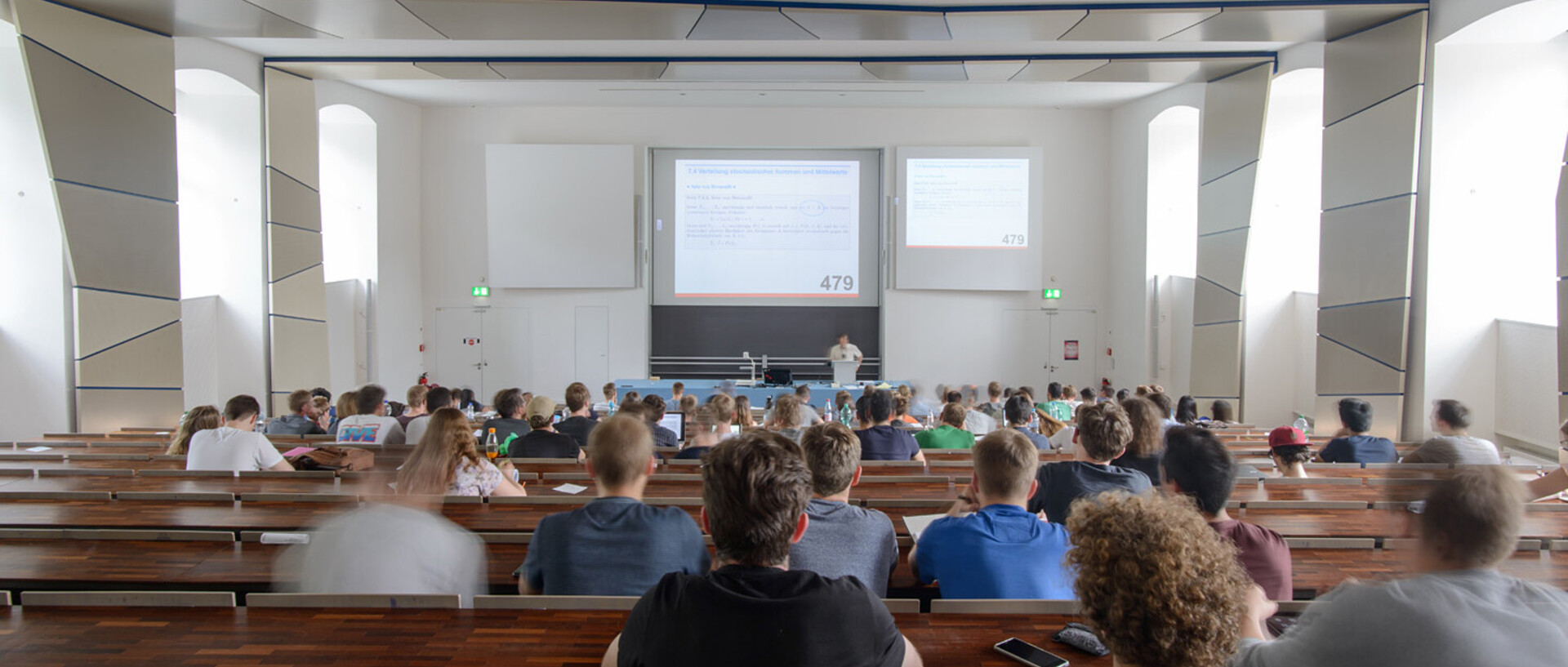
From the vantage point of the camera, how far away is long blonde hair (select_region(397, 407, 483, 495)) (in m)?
2.37

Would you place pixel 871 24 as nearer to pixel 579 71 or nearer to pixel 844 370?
pixel 579 71

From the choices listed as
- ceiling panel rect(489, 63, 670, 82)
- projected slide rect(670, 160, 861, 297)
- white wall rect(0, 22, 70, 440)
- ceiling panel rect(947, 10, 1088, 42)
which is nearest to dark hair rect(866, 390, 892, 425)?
ceiling panel rect(947, 10, 1088, 42)

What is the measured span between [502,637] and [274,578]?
88cm

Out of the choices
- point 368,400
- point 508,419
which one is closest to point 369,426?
point 368,400

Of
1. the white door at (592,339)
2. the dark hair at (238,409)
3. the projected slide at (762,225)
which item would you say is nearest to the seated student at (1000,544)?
the dark hair at (238,409)

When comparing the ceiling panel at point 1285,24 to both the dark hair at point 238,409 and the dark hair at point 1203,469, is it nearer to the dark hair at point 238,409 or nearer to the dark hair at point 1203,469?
the dark hair at point 1203,469

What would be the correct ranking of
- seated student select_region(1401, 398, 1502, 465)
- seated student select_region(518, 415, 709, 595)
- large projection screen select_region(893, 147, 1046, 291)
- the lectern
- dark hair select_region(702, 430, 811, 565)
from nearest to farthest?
1. dark hair select_region(702, 430, 811, 565)
2. seated student select_region(518, 415, 709, 595)
3. seated student select_region(1401, 398, 1502, 465)
4. the lectern
5. large projection screen select_region(893, 147, 1046, 291)

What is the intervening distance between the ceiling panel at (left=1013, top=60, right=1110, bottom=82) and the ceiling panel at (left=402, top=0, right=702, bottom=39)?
421 centimetres

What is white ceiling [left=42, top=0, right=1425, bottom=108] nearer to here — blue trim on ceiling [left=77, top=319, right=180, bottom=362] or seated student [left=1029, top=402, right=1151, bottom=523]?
blue trim on ceiling [left=77, top=319, right=180, bottom=362]

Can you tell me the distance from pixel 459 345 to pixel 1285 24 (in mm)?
11182

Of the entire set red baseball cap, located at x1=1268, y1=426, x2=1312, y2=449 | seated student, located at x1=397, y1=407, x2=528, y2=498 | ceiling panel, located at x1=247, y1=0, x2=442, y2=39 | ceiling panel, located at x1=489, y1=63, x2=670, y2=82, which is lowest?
red baseball cap, located at x1=1268, y1=426, x2=1312, y2=449

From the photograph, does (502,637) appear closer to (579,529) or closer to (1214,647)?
(579,529)

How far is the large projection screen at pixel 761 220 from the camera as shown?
496 inches

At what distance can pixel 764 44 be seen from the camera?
29.9 feet
